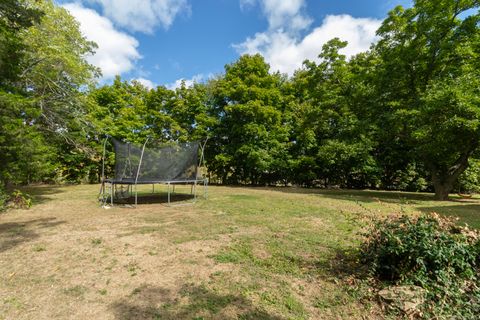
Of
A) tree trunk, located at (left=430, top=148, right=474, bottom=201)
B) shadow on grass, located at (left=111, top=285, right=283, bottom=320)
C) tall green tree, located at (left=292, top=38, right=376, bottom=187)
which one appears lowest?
shadow on grass, located at (left=111, top=285, right=283, bottom=320)

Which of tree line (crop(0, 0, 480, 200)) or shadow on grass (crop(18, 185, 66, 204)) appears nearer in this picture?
tree line (crop(0, 0, 480, 200))

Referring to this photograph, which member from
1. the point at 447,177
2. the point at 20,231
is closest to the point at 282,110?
the point at 447,177

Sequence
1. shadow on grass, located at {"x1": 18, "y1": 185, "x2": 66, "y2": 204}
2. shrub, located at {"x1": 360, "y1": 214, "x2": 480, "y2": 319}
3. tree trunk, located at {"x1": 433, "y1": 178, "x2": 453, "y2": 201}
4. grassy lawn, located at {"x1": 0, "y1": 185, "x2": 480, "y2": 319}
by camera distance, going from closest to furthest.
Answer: shrub, located at {"x1": 360, "y1": 214, "x2": 480, "y2": 319}, grassy lawn, located at {"x1": 0, "y1": 185, "x2": 480, "y2": 319}, shadow on grass, located at {"x1": 18, "y1": 185, "x2": 66, "y2": 204}, tree trunk, located at {"x1": 433, "y1": 178, "x2": 453, "y2": 201}

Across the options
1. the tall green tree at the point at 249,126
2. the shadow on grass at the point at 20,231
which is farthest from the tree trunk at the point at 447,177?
the shadow on grass at the point at 20,231

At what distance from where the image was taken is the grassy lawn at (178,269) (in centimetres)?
244

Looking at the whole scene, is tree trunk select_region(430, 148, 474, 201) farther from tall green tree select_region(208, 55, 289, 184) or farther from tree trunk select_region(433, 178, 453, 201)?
tall green tree select_region(208, 55, 289, 184)

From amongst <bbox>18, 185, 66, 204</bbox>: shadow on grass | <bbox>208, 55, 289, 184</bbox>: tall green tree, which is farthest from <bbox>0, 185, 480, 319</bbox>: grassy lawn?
<bbox>208, 55, 289, 184</bbox>: tall green tree

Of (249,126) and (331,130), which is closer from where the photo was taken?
A: (249,126)

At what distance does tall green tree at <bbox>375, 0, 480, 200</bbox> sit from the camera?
8570 mm

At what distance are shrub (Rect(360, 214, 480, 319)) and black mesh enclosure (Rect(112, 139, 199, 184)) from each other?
22.2ft

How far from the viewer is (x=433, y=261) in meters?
2.54

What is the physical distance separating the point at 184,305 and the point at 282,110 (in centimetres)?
1760

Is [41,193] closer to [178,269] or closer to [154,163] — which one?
[154,163]

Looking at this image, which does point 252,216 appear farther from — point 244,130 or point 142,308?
point 244,130
